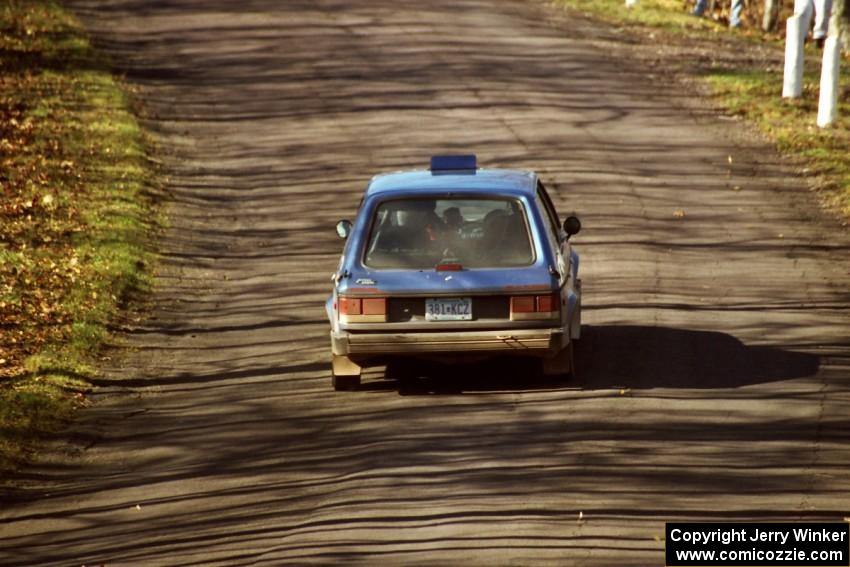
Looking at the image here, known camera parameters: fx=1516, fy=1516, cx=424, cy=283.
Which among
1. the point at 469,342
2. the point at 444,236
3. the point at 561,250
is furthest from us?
the point at 561,250

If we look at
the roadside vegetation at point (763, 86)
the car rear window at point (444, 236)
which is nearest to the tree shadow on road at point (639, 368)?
the car rear window at point (444, 236)

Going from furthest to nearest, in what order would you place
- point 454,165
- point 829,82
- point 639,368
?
point 829,82 → point 454,165 → point 639,368

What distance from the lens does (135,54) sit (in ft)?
93.8

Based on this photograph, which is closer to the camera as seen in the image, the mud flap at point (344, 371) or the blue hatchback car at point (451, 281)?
the blue hatchback car at point (451, 281)

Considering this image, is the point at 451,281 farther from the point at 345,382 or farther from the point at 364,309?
the point at 345,382

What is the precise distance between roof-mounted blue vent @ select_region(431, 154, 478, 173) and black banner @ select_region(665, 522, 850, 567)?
4849mm

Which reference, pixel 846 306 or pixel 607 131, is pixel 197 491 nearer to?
pixel 846 306

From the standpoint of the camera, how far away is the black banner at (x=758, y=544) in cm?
785

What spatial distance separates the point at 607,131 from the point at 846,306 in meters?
8.48

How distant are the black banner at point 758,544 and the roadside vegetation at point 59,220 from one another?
5093 mm

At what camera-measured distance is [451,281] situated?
11.6 m

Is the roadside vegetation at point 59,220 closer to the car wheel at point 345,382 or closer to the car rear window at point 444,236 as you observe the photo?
the car wheel at point 345,382

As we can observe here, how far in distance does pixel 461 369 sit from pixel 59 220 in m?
7.68

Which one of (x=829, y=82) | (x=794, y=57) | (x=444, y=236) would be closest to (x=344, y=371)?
(x=444, y=236)
